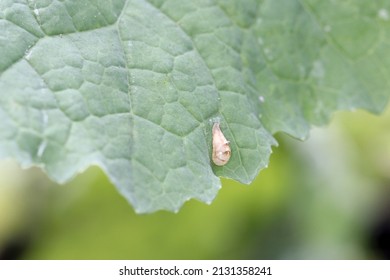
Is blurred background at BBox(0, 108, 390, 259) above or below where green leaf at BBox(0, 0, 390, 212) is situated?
below

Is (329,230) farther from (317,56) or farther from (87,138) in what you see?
(87,138)

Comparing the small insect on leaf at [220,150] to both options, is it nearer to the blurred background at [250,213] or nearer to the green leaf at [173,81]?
the green leaf at [173,81]

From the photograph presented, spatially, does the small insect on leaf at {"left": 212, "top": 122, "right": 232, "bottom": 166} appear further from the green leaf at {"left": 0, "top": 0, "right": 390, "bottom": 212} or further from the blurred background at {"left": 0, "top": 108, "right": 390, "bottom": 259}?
the blurred background at {"left": 0, "top": 108, "right": 390, "bottom": 259}

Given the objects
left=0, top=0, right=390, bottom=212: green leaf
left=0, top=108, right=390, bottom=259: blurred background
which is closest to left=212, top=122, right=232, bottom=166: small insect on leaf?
left=0, top=0, right=390, bottom=212: green leaf

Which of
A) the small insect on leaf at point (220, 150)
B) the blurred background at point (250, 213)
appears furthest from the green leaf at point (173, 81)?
the blurred background at point (250, 213)
